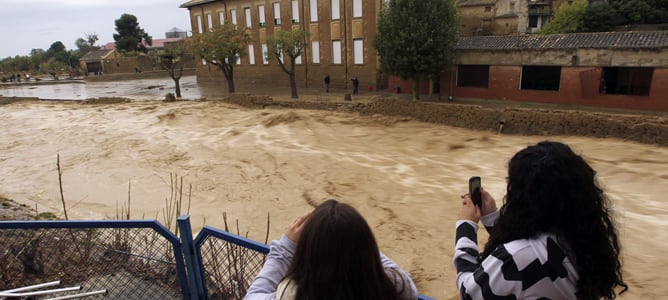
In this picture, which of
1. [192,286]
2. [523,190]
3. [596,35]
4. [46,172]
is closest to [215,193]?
[46,172]

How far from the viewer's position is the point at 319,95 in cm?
2736

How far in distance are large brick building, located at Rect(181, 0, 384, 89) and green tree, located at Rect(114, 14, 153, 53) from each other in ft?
99.7

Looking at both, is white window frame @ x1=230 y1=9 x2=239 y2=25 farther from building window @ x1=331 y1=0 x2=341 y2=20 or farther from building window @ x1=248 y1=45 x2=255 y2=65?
building window @ x1=331 y1=0 x2=341 y2=20

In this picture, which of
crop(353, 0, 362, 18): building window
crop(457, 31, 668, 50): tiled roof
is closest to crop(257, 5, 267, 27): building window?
crop(353, 0, 362, 18): building window

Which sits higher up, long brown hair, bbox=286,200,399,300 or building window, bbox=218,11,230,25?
building window, bbox=218,11,230,25

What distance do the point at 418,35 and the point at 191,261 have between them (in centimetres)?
1967

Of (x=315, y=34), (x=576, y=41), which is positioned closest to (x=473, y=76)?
(x=576, y=41)

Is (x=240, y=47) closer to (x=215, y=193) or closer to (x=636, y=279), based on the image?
(x=215, y=193)

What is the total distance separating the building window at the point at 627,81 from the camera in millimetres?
19094

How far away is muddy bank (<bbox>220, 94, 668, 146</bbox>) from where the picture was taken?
14.1 m

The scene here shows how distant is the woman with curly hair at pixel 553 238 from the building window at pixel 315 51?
29.6 metres

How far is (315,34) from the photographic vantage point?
30.4 m

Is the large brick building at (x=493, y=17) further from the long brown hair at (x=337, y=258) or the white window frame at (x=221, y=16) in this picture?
the long brown hair at (x=337, y=258)

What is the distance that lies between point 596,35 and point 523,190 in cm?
2206
